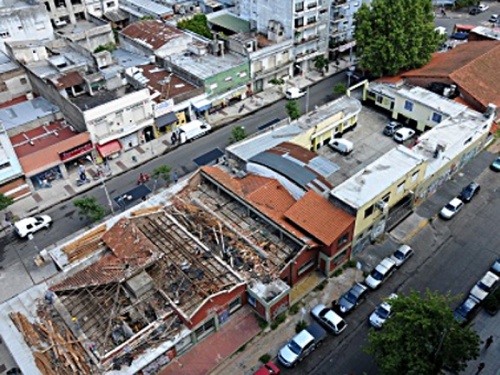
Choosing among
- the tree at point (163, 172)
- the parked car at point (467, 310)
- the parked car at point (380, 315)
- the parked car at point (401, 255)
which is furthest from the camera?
the tree at point (163, 172)

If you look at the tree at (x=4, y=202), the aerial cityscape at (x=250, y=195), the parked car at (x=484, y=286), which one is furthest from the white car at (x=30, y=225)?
the parked car at (x=484, y=286)

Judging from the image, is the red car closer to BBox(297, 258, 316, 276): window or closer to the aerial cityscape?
the aerial cityscape

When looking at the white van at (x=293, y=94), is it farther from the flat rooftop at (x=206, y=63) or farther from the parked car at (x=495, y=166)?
the parked car at (x=495, y=166)

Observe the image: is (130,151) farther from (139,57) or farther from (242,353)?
(242,353)

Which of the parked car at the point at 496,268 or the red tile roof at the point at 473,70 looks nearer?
the parked car at the point at 496,268

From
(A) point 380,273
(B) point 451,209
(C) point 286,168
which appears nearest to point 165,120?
(C) point 286,168

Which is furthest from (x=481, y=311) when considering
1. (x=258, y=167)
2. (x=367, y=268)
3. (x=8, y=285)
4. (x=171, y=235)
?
(x=8, y=285)
